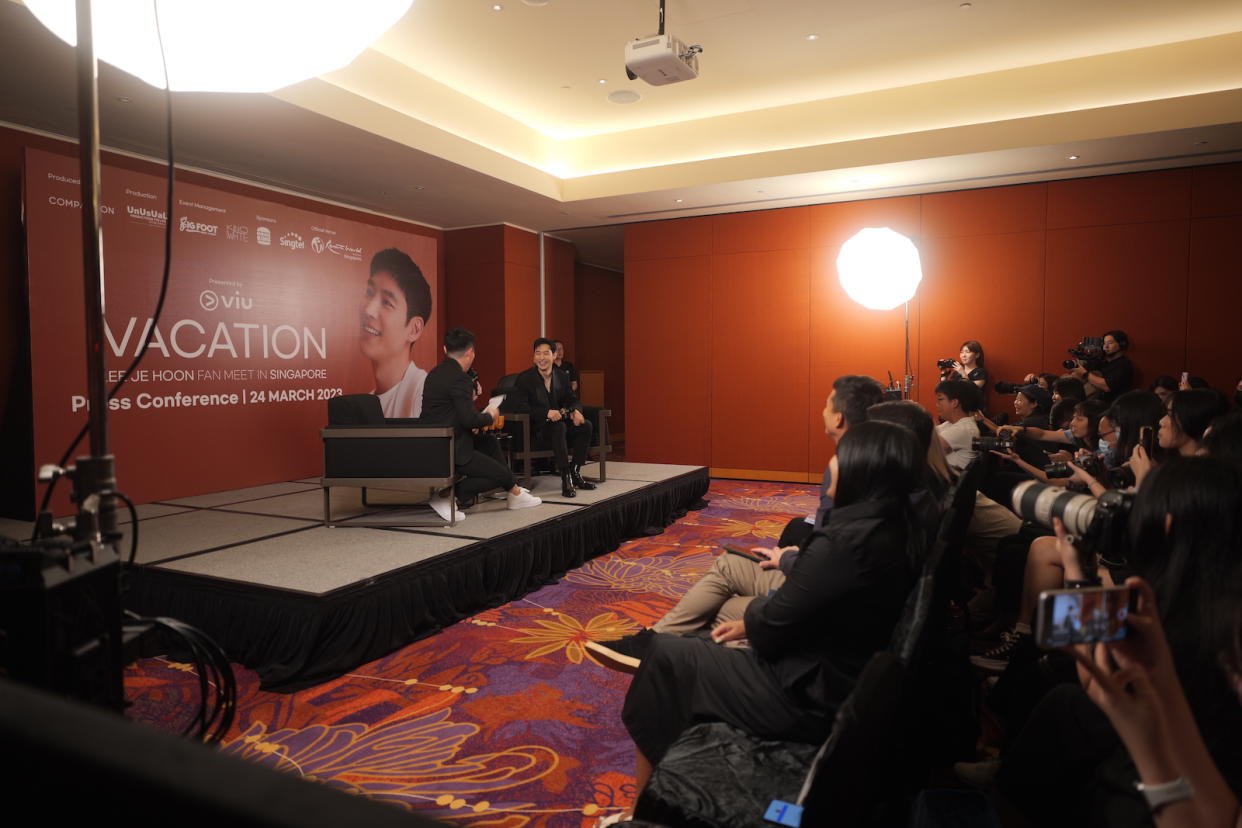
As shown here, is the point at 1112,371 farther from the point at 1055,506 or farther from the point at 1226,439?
the point at 1055,506

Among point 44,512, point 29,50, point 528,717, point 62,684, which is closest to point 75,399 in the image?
point 29,50

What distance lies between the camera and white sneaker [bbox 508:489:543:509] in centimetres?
474

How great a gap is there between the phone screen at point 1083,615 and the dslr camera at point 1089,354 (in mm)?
6257

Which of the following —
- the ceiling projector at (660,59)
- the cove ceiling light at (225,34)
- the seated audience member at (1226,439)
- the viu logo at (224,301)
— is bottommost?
the seated audience member at (1226,439)

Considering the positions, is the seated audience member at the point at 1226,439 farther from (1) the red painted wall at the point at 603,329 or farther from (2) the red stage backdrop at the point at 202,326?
(1) the red painted wall at the point at 603,329

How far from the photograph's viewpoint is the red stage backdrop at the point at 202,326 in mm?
4621

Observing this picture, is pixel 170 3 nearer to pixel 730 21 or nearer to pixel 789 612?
pixel 789 612

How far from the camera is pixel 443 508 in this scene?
173 inches

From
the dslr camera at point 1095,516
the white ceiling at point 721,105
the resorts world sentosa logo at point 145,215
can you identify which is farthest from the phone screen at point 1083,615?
the resorts world sentosa logo at point 145,215

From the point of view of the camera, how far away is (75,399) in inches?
187

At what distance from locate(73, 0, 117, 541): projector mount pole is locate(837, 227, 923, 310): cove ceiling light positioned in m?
4.52

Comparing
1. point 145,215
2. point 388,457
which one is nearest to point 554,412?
point 388,457

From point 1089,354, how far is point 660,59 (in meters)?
4.44

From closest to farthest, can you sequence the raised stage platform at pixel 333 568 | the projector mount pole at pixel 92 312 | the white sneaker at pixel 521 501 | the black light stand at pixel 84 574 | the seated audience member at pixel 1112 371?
the black light stand at pixel 84 574, the projector mount pole at pixel 92 312, the raised stage platform at pixel 333 568, the white sneaker at pixel 521 501, the seated audience member at pixel 1112 371
